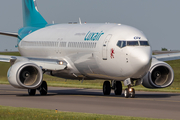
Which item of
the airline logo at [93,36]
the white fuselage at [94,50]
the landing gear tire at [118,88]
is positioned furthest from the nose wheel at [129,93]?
the landing gear tire at [118,88]

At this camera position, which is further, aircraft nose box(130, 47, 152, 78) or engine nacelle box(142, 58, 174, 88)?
engine nacelle box(142, 58, 174, 88)

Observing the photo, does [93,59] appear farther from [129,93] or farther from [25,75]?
[25,75]

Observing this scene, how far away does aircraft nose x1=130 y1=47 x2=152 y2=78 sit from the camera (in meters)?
25.4

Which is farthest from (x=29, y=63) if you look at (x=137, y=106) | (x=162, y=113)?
(x=162, y=113)

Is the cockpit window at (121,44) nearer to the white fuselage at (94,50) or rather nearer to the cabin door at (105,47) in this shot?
the white fuselage at (94,50)

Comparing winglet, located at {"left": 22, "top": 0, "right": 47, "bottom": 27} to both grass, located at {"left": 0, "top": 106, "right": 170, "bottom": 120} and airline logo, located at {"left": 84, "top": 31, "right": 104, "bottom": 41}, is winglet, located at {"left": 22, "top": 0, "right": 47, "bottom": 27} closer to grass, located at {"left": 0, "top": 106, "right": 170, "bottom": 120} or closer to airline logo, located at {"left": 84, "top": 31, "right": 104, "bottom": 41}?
airline logo, located at {"left": 84, "top": 31, "right": 104, "bottom": 41}

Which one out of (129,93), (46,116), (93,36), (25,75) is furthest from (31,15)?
(46,116)

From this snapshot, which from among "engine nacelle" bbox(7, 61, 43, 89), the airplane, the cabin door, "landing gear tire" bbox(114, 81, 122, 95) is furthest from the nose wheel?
"engine nacelle" bbox(7, 61, 43, 89)

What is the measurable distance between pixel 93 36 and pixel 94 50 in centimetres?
128

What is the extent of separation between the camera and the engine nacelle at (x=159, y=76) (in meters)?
30.0

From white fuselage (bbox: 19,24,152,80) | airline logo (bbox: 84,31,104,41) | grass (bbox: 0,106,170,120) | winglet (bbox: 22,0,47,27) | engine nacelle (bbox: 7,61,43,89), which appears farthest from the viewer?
winglet (bbox: 22,0,47,27)

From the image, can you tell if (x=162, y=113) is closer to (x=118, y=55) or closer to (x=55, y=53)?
(x=118, y=55)

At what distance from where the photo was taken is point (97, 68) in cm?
2880

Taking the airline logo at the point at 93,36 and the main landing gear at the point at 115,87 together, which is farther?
the main landing gear at the point at 115,87
